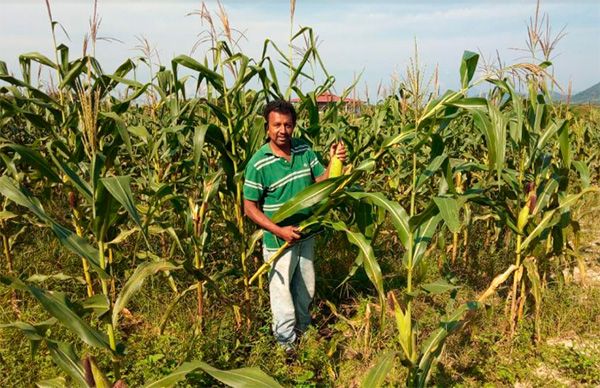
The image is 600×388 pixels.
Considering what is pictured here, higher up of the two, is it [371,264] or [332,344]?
[371,264]

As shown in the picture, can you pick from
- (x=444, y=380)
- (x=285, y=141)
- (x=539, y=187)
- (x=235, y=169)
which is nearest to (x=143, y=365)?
(x=235, y=169)

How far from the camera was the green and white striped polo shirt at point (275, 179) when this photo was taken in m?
2.96

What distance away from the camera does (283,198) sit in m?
3.07

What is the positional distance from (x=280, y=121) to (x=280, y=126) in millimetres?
34

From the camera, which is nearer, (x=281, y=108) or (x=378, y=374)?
(x=378, y=374)

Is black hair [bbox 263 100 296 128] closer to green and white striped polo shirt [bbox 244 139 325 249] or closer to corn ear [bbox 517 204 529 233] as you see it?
green and white striped polo shirt [bbox 244 139 325 249]

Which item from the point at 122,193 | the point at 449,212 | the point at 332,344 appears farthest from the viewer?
the point at 332,344

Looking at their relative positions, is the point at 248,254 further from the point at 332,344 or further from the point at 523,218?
the point at 523,218

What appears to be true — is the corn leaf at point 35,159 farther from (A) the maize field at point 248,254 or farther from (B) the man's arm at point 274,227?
(B) the man's arm at point 274,227

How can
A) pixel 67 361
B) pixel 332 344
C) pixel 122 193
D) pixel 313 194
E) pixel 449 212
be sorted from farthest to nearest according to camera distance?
pixel 332 344 < pixel 313 194 < pixel 449 212 < pixel 67 361 < pixel 122 193

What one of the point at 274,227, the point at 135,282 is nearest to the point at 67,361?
the point at 135,282

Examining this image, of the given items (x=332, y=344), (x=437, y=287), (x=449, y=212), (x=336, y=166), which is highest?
(x=336, y=166)

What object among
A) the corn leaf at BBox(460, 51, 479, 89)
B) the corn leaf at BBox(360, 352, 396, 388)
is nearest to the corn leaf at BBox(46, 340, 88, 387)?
the corn leaf at BBox(360, 352, 396, 388)

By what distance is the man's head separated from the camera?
9.52 ft
